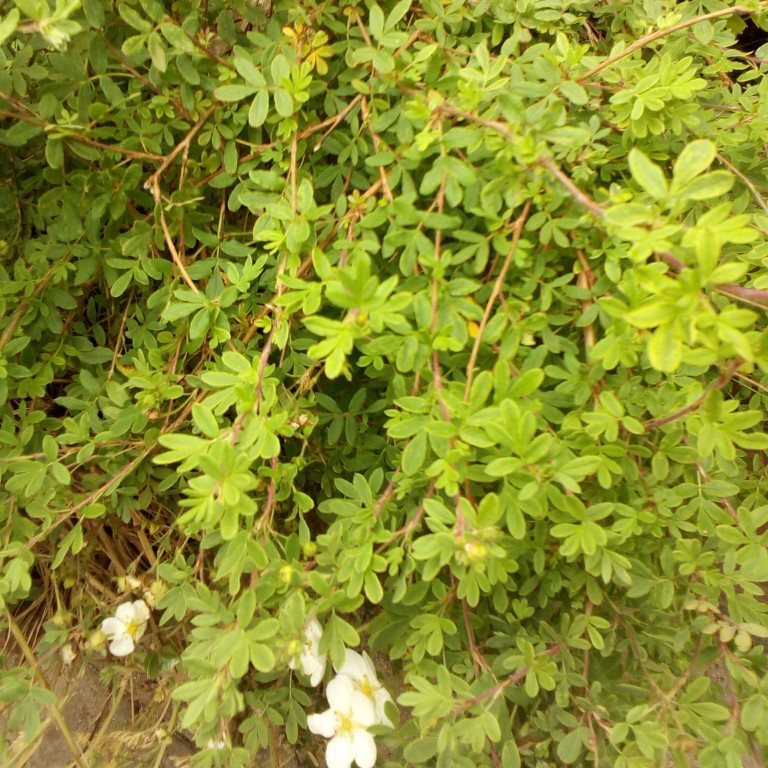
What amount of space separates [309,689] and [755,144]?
1560mm

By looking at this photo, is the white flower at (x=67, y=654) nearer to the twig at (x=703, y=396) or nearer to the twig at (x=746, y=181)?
the twig at (x=703, y=396)

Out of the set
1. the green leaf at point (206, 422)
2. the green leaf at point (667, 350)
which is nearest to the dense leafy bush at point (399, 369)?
the green leaf at point (206, 422)

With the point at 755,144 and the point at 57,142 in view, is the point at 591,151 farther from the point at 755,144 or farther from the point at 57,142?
the point at 57,142

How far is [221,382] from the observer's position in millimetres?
1014

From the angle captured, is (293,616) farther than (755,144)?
No

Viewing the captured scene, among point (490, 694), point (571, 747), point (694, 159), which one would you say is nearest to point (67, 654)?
point (490, 694)

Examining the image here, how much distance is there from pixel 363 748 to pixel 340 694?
10 cm

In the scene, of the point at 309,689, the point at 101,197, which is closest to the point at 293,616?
the point at 309,689

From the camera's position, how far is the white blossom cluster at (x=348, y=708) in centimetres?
104

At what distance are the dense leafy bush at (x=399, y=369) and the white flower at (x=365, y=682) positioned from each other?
0.17 feet

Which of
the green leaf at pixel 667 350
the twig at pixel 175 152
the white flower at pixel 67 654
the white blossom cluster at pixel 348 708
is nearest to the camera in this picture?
the green leaf at pixel 667 350

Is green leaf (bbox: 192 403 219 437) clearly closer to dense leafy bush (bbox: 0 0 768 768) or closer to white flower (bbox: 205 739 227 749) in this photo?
dense leafy bush (bbox: 0 0 768 768)

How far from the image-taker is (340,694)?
1.10m

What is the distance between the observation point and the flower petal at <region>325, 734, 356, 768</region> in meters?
1.06
